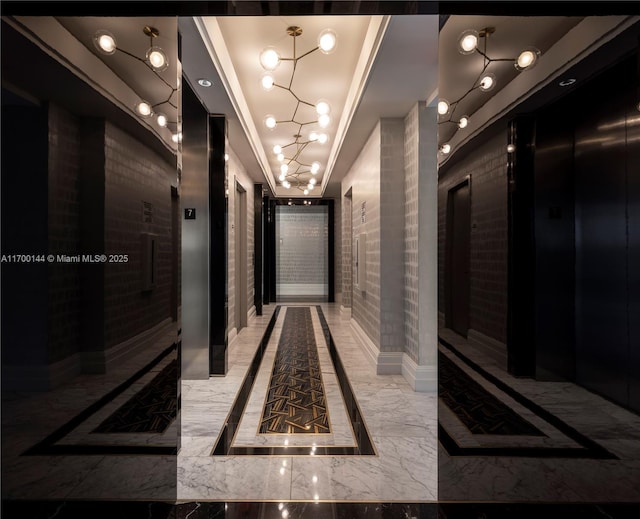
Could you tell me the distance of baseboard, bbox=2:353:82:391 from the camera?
1739 mm

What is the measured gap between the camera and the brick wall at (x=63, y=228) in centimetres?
176

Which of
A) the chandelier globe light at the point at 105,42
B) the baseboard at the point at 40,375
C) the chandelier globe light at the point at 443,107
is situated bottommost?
the baseboard at the point at 40,375

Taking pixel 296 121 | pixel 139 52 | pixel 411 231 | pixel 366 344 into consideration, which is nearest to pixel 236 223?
pixel 296 121

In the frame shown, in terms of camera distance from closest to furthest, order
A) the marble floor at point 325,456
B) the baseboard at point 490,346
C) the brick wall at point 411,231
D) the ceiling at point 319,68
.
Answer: the baseboard at point 490,346 < the marble floor at point 325,456 < the ceiling at point 319,68 < the brick wall at point 411,231

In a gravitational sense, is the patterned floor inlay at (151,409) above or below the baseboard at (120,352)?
below

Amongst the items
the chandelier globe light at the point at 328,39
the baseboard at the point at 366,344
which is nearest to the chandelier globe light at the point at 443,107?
the chandelier globe light at the point at 328,39

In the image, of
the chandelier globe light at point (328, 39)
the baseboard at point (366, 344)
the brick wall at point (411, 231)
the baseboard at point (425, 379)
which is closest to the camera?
the chandelier globe light at point (328, 39)

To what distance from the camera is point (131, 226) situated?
190cm

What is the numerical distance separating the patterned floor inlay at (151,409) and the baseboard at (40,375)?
0.93 ft

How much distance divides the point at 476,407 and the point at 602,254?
92cm

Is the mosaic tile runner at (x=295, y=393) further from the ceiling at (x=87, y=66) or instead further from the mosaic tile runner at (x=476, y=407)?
the ceiling at (x=87, y=66)

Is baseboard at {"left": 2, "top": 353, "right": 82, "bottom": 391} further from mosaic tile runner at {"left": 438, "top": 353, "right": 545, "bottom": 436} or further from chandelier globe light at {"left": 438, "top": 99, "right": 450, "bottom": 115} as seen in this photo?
chandelier globe light at {"left": 438, "top": 99, "right": 450, "bottom": 115}

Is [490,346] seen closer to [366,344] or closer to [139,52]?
[139,52]

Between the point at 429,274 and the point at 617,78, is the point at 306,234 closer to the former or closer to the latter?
the point at 429,274
